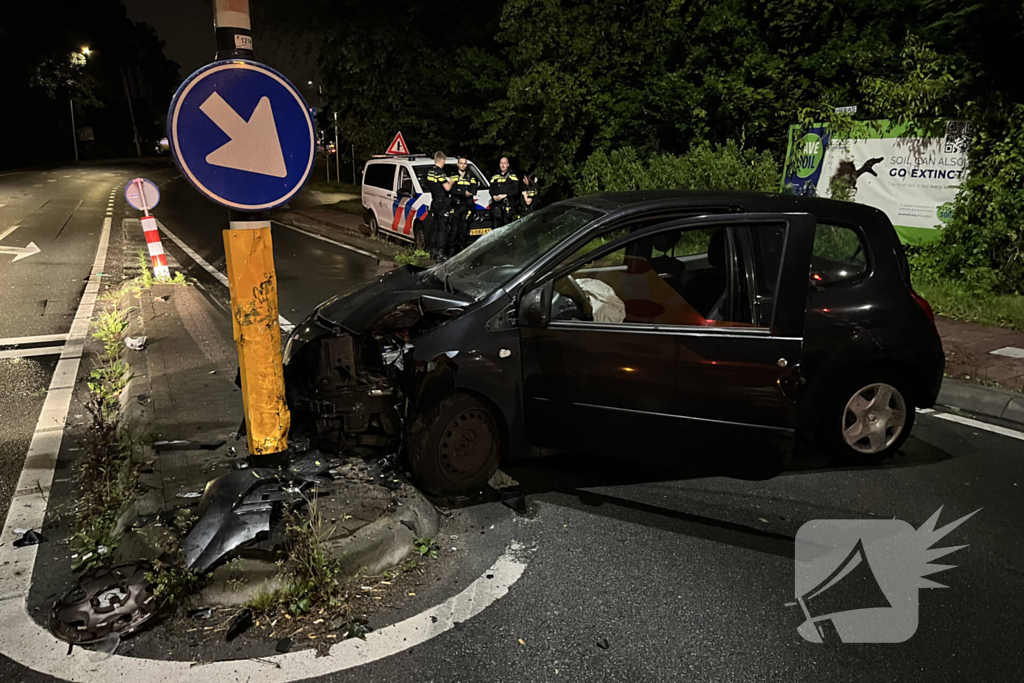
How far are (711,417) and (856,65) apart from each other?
10.8 meters

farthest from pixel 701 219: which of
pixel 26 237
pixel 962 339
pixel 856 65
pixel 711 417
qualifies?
pixel 26 237

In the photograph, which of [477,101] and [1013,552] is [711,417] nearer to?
[1013,552]

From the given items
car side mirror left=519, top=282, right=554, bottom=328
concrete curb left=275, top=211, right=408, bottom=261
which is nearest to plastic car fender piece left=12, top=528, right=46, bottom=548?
car side mirror left=519, top=282, right=554, bottom=328

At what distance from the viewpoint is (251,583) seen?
9.98 ft

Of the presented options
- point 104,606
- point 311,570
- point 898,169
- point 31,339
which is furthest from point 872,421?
point 31,339

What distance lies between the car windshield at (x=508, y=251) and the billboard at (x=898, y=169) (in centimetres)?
751

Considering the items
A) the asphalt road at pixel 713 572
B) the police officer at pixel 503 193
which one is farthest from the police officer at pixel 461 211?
the asphalt road at pixel 713 572

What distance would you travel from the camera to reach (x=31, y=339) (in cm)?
738

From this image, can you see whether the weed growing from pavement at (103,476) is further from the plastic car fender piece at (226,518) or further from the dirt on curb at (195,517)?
the plastic car fender piece at (226,518)

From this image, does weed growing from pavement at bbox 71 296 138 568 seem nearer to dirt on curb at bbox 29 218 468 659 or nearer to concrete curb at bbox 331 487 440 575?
dirt on curb at bbox 29 218 468 659

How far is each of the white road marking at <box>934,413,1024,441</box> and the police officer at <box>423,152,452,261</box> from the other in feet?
25.8

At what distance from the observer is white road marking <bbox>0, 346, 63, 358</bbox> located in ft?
22.3

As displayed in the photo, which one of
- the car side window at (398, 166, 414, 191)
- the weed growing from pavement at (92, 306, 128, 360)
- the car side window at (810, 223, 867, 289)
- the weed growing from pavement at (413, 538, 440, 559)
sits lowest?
the weed growing from pavement at (413, 538, 440, 559)

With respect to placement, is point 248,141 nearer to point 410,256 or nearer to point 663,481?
point 663,481
